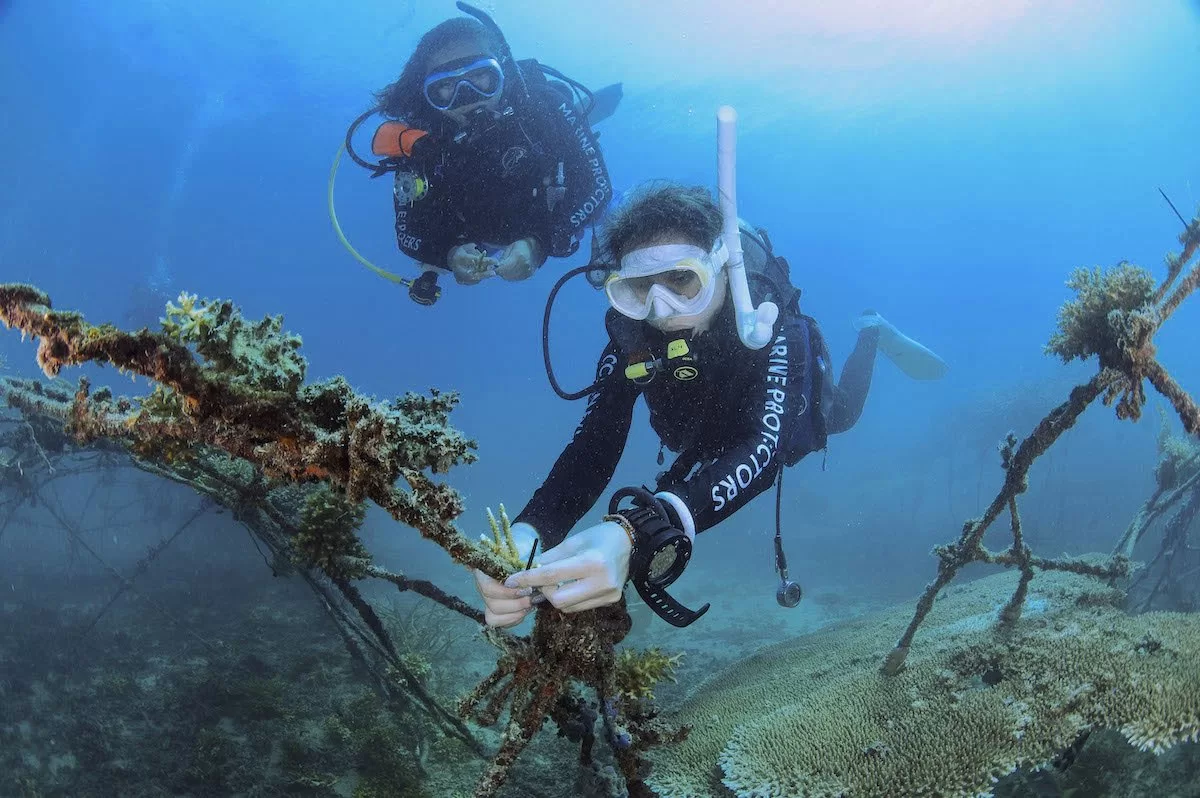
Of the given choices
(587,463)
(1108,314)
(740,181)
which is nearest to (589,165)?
(587,463)

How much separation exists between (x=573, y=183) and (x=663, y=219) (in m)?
4.21

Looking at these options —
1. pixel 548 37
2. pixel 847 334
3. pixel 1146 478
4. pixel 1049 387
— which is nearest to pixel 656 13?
pixel 548 37

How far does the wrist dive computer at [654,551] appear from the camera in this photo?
2.19m

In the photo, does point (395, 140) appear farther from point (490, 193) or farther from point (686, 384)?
point (686, 384)

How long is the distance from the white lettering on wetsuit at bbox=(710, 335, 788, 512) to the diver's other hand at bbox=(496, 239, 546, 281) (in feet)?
12.5

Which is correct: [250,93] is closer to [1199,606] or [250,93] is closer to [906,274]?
[1199,606]

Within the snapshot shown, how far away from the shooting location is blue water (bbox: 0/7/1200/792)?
23.8m

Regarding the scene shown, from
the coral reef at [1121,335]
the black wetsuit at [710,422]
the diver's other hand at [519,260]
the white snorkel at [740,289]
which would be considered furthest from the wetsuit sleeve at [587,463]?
the diver's other hand at [519,260]

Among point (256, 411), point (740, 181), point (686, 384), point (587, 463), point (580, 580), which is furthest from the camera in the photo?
point (740, 181)

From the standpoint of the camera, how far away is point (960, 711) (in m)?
2.73

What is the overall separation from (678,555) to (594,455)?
4.71ft

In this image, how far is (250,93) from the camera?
51531 mm

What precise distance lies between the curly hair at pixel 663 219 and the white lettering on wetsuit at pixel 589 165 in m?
3.50

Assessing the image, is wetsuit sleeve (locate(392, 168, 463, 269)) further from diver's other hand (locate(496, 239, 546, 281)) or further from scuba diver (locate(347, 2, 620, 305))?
diver's other hand (locate(496, 239, 546, 281))
